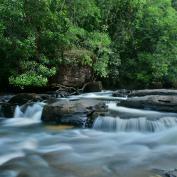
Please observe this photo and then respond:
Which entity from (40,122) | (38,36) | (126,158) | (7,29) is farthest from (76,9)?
(126,158)

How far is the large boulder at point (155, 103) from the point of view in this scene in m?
11.3

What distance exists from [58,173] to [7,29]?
9.25m

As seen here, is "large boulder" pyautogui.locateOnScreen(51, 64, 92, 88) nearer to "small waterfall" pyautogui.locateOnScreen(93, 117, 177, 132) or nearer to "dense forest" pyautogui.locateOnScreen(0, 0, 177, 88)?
"dense forest" pyautogui.locateOnScreen(0, 0, 177, 88)

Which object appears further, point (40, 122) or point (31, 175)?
point (40, 122)

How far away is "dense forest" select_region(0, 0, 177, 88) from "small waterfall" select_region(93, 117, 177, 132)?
453cm

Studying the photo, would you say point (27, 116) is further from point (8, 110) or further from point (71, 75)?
point (71, 75)

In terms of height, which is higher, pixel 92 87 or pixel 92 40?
pixel 92 40

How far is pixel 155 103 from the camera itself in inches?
454

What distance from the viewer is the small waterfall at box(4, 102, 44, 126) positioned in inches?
446

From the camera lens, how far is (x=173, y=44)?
20.9 meters

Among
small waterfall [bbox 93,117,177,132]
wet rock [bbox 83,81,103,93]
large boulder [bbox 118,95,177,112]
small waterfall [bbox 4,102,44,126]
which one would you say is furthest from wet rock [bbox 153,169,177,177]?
wet rock [bbox 83,81,103,93]

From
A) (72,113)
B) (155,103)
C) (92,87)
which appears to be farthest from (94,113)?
(92,87)

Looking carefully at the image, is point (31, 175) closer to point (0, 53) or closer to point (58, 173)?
point (58, 173)

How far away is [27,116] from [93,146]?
4039 millimetres
